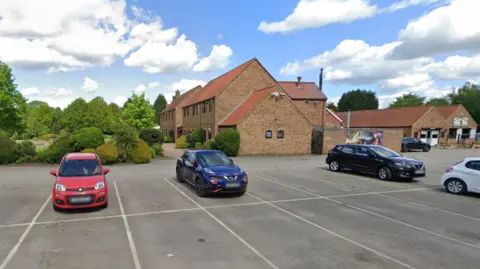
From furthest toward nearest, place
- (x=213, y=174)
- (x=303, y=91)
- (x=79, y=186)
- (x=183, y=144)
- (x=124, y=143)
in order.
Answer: (x=303, y=91)
(x=183, y=144)
(x=124, y=143)
(x=213, y=174)
(x=79, y=186)

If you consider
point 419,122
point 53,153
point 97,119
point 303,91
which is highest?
point 303,91

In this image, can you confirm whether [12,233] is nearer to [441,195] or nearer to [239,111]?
[441,195]

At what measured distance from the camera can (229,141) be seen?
2303 cm

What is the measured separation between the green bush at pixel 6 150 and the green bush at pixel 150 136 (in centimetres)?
969

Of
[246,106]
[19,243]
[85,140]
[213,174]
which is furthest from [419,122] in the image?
[19,243]

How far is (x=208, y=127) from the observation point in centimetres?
2989

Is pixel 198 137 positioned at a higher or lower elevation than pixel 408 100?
lower

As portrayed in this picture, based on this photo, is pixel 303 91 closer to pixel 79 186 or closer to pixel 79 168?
pixel 79 168

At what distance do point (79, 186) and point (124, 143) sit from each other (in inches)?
463

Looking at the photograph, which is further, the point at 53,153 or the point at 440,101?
the point at 440,101

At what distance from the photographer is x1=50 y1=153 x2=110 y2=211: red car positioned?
748 centimetres

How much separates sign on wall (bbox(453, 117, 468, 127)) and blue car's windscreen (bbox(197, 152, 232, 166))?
4669 cm

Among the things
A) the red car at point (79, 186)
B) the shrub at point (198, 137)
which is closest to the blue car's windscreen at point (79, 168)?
the red car at point (79, 186)

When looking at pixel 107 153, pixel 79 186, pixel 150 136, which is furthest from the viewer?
pixel 150 136
